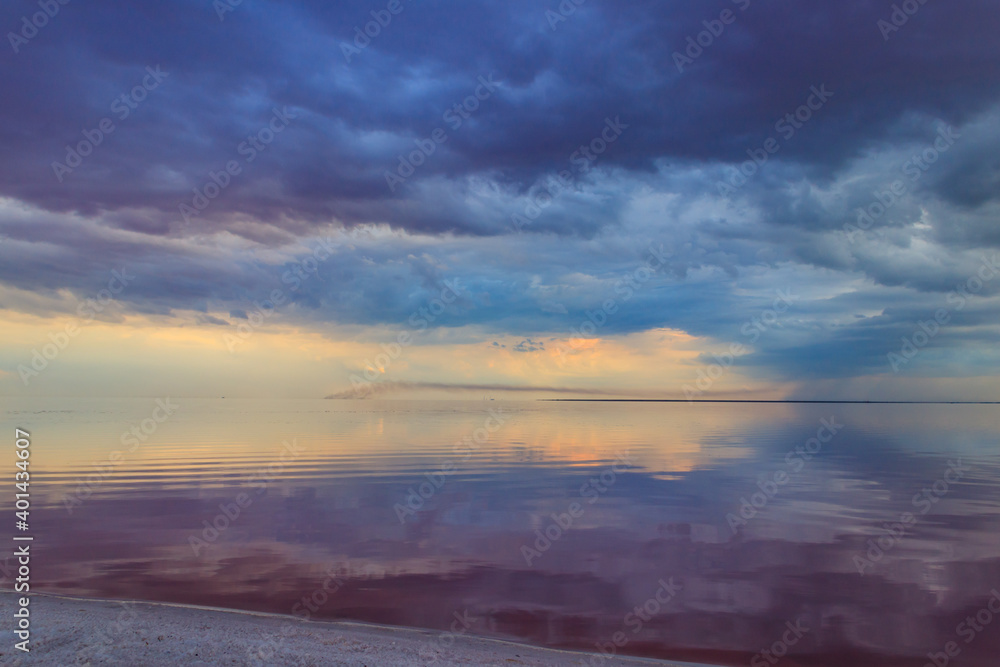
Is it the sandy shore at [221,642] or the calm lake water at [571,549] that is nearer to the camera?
the sandy shore at [221,642]

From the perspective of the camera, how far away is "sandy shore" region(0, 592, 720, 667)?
835 centimetres

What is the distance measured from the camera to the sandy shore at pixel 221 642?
8.35 m

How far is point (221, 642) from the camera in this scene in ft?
29.7

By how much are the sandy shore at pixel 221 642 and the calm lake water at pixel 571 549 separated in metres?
1.13

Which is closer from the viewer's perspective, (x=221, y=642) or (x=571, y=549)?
(x=221, y=642)

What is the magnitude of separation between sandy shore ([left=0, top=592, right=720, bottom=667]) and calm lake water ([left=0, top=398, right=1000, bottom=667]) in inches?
44.5

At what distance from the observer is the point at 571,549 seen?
1761 centimetres

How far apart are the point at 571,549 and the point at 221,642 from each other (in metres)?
10.8

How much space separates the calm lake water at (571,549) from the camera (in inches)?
476

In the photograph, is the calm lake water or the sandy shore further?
the calm lake water

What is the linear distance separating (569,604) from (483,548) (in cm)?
493

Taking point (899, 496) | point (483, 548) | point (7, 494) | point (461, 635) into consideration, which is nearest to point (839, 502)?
point (899, 496)

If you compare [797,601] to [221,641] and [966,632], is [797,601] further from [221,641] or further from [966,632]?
[221,641]

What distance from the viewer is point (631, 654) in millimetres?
10828
